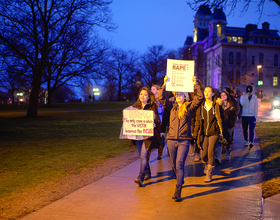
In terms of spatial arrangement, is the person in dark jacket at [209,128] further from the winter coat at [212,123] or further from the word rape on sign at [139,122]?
the word rape on sign at [139,122]

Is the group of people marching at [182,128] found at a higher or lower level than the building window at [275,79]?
lower

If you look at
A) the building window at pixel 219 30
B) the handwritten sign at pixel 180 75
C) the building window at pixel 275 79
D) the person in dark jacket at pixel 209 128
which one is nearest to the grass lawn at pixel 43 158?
the person in dark jacket at pixel 209 128

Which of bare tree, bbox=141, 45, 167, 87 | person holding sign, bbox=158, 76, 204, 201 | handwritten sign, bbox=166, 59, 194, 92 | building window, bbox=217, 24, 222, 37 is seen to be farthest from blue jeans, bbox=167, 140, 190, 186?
building window, bbox=217, 24, 222, 37

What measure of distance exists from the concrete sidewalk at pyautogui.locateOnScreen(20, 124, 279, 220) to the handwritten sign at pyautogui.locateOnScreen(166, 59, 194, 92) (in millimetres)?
1892

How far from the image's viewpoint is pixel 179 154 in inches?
205

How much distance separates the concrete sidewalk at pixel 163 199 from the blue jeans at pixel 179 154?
387 millimetres

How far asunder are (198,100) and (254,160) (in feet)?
12.6

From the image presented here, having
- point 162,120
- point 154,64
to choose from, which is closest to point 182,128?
point 162,120

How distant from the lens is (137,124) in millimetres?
5699

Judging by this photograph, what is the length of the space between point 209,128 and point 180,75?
1.29 metres

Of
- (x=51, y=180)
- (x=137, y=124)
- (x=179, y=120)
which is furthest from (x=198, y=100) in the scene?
(x=51, y=180)

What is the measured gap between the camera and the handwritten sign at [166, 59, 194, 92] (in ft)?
18.7

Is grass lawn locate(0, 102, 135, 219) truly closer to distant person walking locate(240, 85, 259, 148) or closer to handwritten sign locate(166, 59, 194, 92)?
Result: handwritten sign locate(166, 59, 194, 92)

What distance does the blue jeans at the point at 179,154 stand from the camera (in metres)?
5.11
